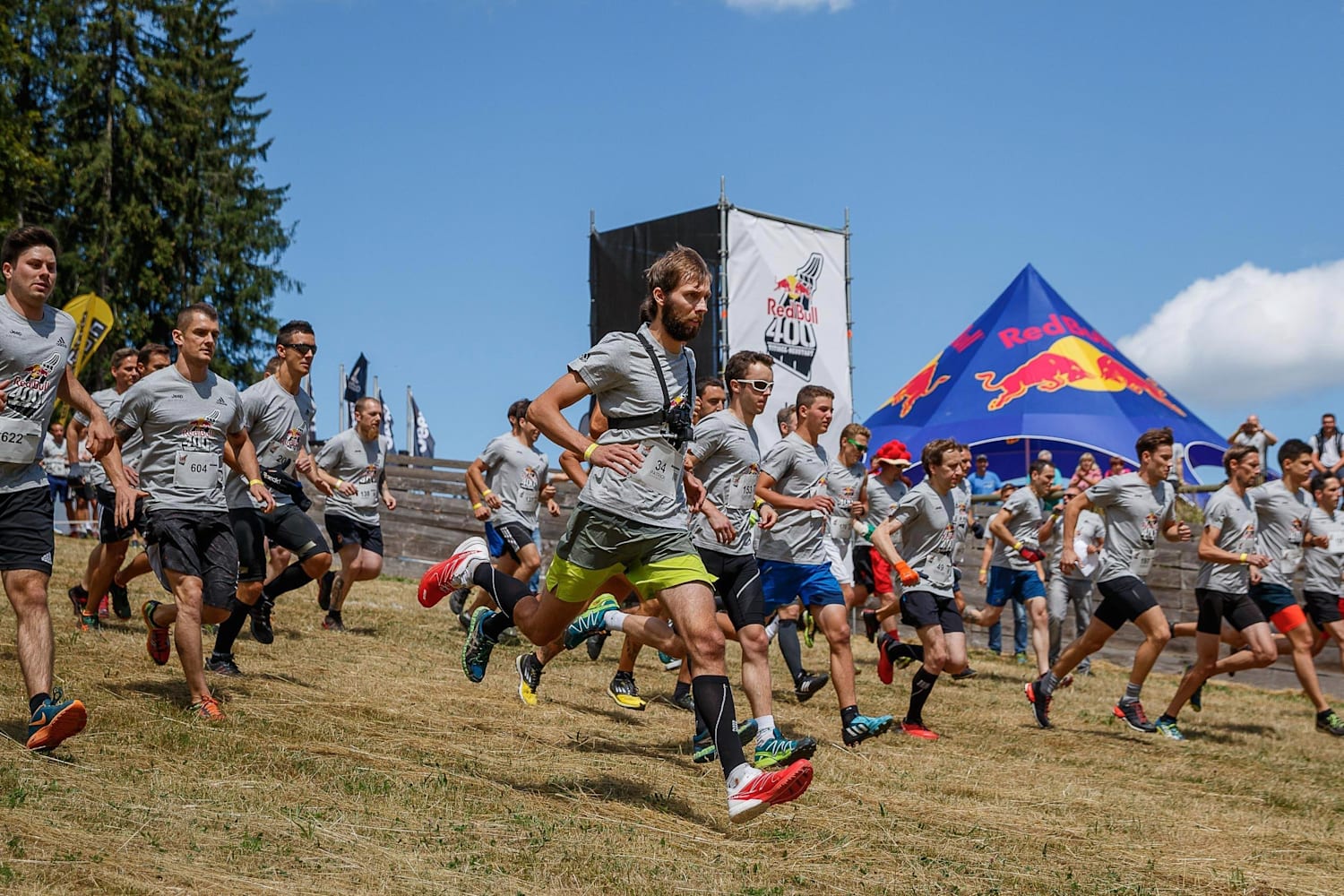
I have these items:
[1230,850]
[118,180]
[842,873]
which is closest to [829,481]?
[1230,850]

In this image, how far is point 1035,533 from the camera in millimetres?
13484

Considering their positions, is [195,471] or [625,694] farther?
[625,694]

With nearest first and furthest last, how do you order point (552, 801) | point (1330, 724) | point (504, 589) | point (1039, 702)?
point (552, 801) → point (504, 589) → point (1039, 702) → point (1330, 724)

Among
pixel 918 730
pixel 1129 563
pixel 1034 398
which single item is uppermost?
pixel 1034 398

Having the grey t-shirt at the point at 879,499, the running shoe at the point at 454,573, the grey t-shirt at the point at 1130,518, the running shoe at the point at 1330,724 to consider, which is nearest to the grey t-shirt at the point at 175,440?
the running shoe at the point at 454,573

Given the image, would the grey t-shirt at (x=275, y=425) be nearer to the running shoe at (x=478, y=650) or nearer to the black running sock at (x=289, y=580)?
the black running sock at (x=289, y=580)

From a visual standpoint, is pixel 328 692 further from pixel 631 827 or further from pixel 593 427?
pixel 631 827

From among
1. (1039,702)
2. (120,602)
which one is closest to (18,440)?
(120,602)

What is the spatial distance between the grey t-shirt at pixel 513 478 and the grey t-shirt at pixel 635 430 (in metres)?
6.61

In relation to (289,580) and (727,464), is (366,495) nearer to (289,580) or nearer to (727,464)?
(289,580)

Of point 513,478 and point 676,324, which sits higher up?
point 676,324

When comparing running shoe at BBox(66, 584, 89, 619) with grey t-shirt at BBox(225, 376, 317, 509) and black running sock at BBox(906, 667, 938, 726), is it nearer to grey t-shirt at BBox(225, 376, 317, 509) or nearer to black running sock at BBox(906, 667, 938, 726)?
grey t-shirt at BBox(225, 376, 317, 509)

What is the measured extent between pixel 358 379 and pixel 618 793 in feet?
92.4

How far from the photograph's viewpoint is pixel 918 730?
882 cm
